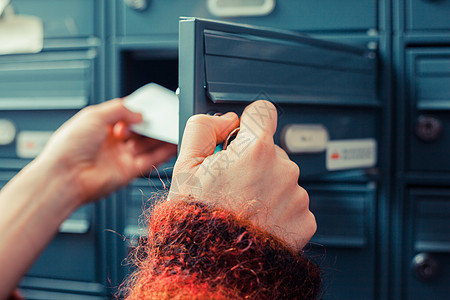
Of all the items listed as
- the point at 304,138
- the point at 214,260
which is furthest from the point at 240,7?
the point at 214,260

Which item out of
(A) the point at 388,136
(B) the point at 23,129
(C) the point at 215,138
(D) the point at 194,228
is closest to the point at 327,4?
(A) the point at 388,136

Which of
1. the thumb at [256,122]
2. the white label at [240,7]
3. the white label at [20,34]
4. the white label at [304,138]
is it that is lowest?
the white label at [304,138]

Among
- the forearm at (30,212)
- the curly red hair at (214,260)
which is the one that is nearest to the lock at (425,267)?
the curly red hair at (214,260)

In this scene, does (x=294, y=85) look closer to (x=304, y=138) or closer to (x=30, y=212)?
(x=304, y=138)

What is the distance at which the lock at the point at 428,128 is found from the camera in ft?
2.48

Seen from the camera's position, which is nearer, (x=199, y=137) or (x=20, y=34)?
(x=199, y=137)

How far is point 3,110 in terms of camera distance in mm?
914

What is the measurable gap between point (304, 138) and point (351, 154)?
129mm

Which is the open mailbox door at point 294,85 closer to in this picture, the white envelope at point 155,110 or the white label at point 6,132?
the white envelope at point 155,110

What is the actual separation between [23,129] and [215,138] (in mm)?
607

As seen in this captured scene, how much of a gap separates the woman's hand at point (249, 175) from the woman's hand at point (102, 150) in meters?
0.38

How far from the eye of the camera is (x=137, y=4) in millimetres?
827

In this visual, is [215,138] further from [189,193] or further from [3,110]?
[3,110]

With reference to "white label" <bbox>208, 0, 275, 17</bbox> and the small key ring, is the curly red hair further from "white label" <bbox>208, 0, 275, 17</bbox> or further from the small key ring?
"white label" <bbox>208, 0, 275, 17</bbox>
